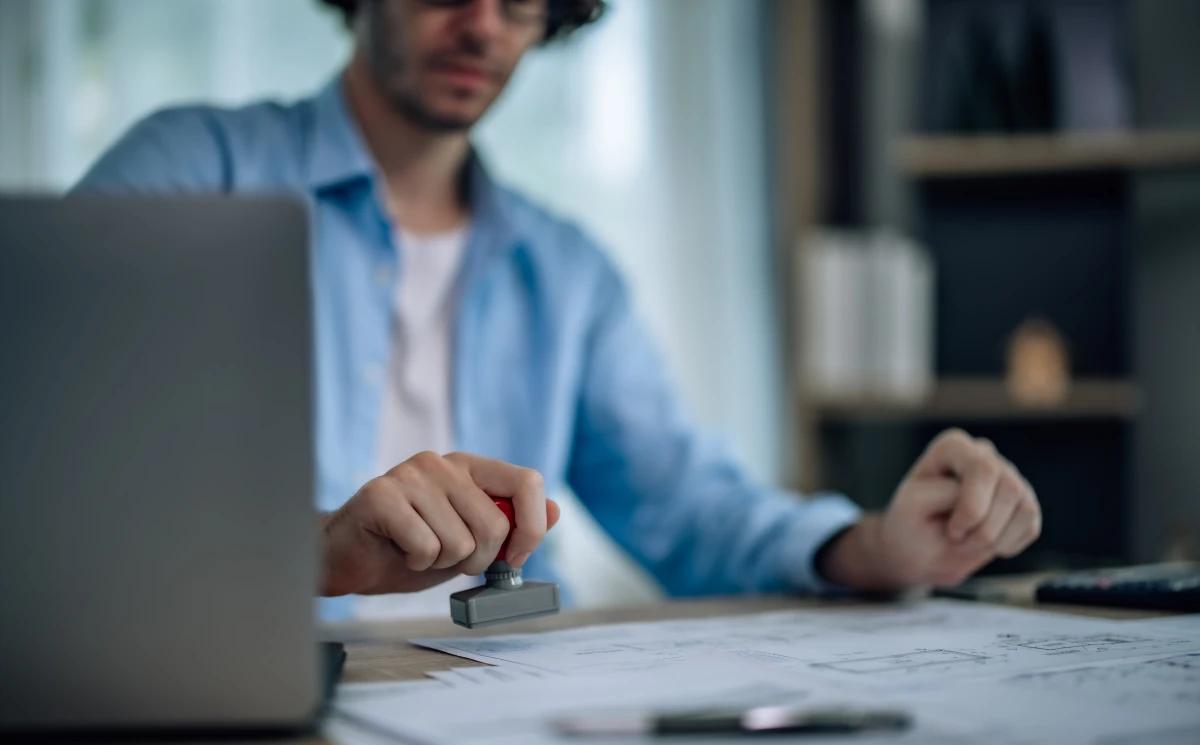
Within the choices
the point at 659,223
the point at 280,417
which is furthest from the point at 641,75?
the point at 280,417

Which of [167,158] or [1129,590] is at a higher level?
[167,158]

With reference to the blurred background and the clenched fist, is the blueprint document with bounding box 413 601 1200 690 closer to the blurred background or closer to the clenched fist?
the clenched fist

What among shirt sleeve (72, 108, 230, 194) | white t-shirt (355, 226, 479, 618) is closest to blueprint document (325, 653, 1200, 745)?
white t-shirt (355, 226, 479, 618)

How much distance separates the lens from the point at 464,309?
4.30 ft

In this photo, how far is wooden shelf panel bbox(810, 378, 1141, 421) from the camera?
2160mm

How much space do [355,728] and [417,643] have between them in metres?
0.24

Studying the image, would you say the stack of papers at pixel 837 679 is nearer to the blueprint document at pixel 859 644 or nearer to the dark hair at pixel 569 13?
the blueprint document at pixel 859 644

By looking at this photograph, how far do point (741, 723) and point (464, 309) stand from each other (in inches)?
36.5

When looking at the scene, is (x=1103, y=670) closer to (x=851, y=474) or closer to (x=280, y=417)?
(x=280, y=417)

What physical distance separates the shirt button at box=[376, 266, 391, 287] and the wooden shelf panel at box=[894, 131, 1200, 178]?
4.26 feet

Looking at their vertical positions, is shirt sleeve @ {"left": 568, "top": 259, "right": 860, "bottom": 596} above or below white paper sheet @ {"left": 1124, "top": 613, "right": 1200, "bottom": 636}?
above

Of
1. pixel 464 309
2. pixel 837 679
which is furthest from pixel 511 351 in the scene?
pixel 837 679

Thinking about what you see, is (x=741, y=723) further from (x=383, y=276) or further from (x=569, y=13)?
(x=569, y=13)

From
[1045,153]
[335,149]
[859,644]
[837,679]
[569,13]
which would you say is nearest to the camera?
[837,679]
